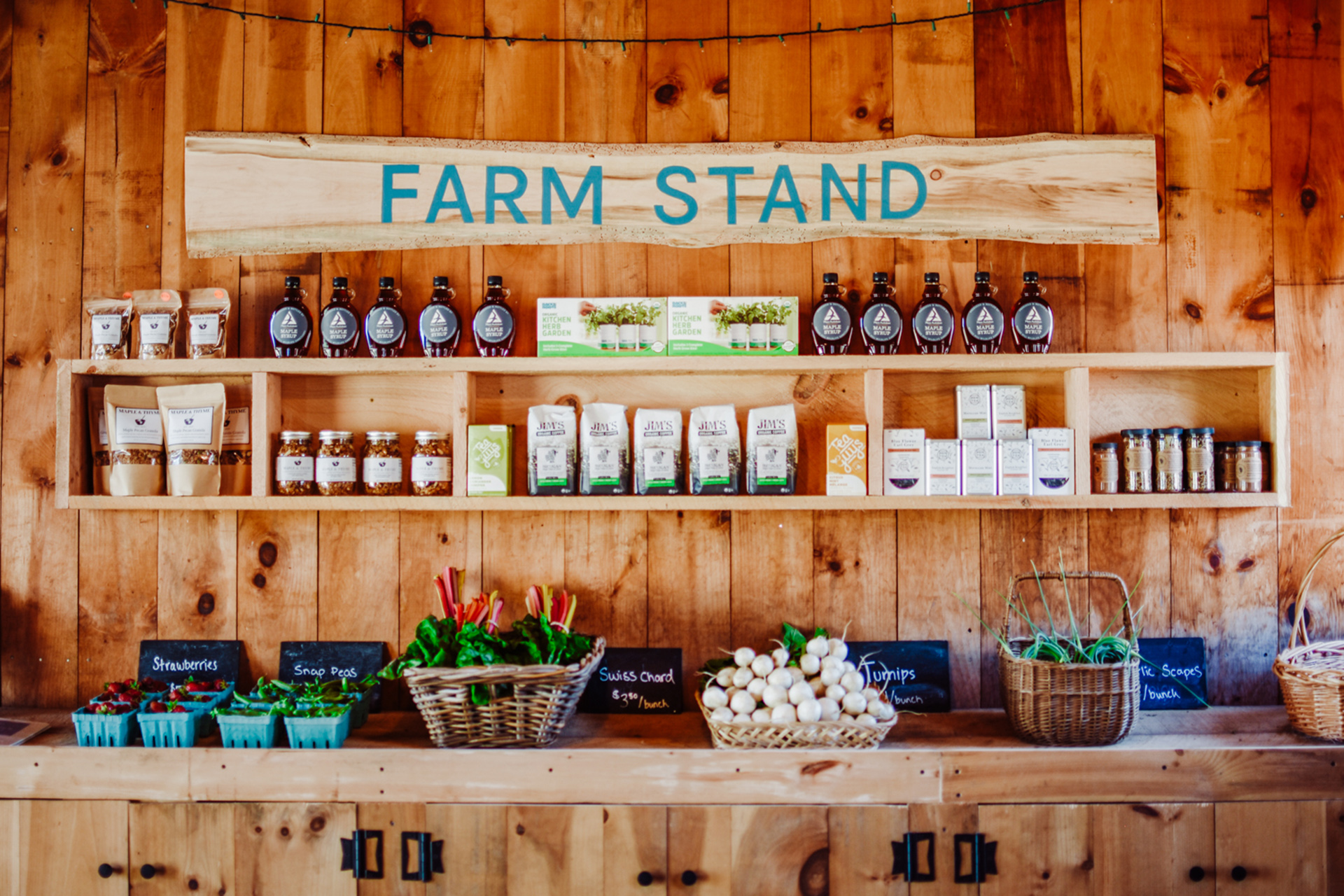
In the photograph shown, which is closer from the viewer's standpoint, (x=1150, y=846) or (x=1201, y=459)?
(x=1150, y=846)

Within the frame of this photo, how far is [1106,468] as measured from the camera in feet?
6.68

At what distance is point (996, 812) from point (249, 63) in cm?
247

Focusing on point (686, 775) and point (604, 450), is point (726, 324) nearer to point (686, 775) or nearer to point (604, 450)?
point (604, 450)

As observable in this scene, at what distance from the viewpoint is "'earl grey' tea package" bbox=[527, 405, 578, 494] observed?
6.63 feet

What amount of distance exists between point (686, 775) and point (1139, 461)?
1.23 meters

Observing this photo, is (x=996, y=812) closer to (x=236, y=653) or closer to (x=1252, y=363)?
(x=1252, y=363)

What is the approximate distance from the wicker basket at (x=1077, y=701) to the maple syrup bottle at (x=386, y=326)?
1.57m

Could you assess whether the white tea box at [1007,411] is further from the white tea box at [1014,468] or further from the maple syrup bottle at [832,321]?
the maple syrup bottle at [832,321]

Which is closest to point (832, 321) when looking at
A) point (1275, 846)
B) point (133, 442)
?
point (1275, 846)

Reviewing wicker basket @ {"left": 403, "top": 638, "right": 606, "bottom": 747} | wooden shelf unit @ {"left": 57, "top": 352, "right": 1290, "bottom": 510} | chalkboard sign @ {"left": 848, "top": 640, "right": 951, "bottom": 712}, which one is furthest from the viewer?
chalkboard sign @ {"left": 848, "top": 640, "right": 951, "bottom": 712}

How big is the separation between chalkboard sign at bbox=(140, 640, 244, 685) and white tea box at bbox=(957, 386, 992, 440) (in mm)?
1838

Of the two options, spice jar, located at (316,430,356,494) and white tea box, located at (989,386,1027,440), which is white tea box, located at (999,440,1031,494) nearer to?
white tea box, located at (989,386,1027,440)

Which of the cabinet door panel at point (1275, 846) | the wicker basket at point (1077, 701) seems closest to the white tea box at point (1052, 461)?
the wicker basket at point (1077, 701)

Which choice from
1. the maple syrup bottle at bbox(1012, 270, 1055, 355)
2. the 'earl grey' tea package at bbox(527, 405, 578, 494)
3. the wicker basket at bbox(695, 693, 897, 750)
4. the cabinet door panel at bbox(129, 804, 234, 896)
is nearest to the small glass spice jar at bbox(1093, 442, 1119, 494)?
the maple syrup bottle at bbox(1012, 270, 1055, 355)
